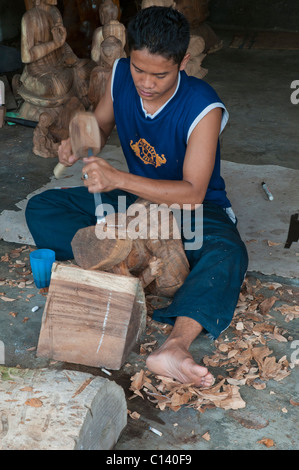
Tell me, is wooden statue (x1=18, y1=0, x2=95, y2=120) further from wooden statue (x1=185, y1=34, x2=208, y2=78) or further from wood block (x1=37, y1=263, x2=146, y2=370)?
wood block (x1=37, y1=263, x2=146, y2=370)

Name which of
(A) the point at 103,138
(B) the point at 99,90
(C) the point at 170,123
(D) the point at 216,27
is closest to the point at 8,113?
(B) the point at 99,90

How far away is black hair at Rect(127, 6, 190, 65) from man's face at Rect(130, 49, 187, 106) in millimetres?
23

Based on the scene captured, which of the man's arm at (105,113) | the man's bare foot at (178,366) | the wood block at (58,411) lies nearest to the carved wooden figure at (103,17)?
the man's arm at (105,113)

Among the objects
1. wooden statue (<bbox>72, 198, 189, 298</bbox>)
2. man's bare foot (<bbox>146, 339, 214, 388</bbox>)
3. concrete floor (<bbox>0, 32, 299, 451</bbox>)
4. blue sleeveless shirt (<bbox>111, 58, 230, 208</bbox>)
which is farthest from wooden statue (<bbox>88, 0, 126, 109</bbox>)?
man's bare foot (<bbox>146, 339, 214, 388</bbox>)

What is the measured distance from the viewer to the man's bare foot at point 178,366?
2.02m

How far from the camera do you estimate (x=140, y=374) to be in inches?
84.5

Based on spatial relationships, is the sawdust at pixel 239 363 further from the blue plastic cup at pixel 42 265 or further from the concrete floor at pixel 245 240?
the blue plastic cup at pixel 42 265

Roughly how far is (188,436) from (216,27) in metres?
7.32

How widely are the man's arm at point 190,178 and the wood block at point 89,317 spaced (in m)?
0.35

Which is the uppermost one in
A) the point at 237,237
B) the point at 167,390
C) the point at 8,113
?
the point at 237,237

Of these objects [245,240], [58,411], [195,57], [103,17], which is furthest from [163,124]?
[195,57]

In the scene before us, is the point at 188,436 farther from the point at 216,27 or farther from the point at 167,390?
the point at 216,27

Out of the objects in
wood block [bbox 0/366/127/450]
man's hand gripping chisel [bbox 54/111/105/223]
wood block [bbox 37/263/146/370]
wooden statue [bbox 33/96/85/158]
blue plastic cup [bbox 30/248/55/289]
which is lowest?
wooden statue [bbox 33/96/85/158]

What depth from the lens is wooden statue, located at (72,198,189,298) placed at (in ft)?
7.23
